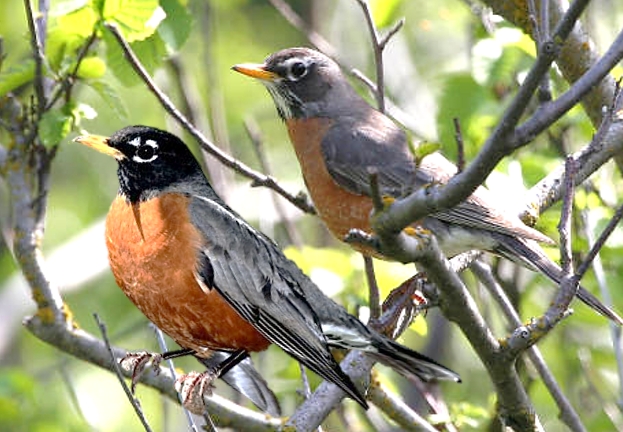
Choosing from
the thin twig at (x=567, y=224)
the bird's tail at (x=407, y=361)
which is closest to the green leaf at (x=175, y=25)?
the bird's tail at (x=407, y=361)

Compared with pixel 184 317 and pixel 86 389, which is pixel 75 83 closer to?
pixel 184 317

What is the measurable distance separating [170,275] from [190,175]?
2.27ft

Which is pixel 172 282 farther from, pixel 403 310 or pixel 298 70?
pixel 298 70

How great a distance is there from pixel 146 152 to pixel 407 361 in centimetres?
139

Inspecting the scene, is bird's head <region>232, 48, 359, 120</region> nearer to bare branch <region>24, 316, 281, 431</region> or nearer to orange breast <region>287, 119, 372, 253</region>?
orange breast <region>287, 119, 372, 253</region>

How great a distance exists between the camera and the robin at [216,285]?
3.98 m

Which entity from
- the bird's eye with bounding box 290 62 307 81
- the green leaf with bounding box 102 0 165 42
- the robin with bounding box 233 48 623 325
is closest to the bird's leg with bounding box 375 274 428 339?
the robin with bounding box 233 48 623 325

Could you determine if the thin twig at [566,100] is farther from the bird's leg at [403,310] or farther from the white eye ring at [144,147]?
the white eye ring at [144,147]

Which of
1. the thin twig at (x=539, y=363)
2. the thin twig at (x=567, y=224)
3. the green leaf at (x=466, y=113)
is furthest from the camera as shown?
the green leaf at (x=466, y=113)

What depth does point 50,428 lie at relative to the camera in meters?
5.80

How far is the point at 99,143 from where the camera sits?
4.38 metres

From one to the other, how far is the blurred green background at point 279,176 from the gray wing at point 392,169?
0.52 feet

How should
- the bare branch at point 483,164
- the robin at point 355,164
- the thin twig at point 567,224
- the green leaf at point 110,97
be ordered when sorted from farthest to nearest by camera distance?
the robin at point 355,164
the green leaf at point 110,97
the thin twig at point 567,224
the bare branch at point 483,164

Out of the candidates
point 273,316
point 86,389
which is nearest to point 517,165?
point 273,316
